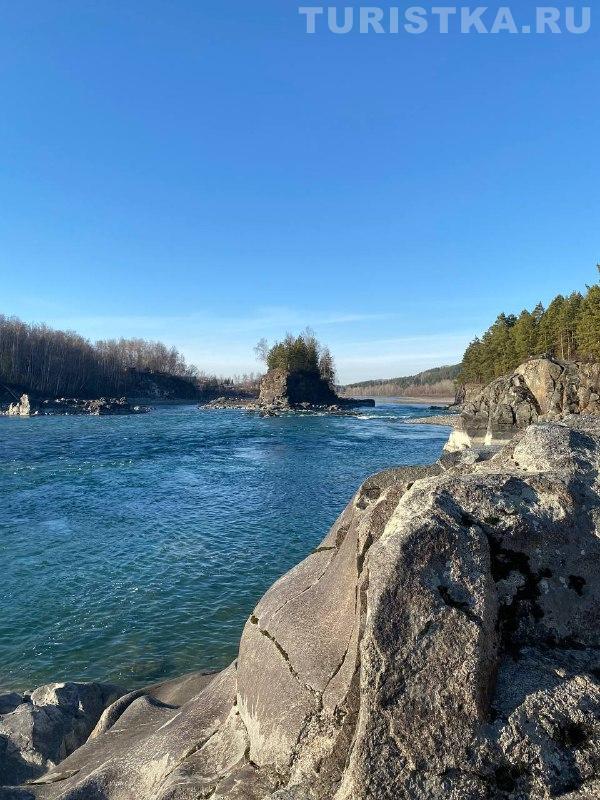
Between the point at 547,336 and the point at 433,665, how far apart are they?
3642 inches

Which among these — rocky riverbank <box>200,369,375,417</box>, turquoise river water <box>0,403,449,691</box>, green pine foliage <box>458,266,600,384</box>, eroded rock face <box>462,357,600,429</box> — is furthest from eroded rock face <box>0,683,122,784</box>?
rocky riverbank <box>200,369,375,417</box>

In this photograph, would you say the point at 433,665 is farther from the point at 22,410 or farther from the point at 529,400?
the point at 22,410

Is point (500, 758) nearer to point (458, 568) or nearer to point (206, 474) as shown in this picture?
point (458, 568)

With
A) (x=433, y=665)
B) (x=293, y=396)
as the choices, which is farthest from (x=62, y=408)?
(x=433, y=665)

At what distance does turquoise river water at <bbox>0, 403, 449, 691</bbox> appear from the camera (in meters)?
13.6

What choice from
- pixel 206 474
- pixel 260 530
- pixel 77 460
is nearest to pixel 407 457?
pixel 206 474

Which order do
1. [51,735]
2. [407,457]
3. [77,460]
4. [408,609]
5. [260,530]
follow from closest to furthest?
[408,609], [51,735], [260,530], [77,460], [407,457]

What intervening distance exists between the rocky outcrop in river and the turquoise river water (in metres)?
8.26

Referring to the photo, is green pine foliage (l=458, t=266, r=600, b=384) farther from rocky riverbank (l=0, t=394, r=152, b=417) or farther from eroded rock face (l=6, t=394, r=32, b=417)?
eroded rock face (l=6, t=394, r=32, b=417)

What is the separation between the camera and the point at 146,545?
847 inches

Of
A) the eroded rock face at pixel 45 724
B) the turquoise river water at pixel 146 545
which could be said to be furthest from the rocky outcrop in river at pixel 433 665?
the turquoise river water at pixel 146 545

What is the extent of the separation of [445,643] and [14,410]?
11326 cm

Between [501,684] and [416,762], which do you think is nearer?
[416,762]

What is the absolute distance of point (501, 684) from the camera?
157 inches
